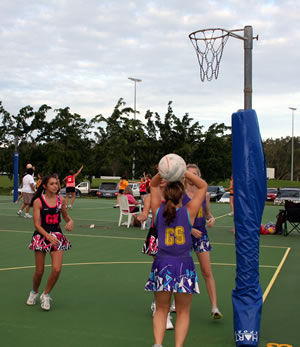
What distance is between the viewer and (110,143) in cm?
4225

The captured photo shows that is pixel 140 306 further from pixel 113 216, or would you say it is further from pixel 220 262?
pixel 113 216

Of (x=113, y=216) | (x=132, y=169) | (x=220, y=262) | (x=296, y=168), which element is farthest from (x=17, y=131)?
(x=296, y=168)

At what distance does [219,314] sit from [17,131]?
42.3 m

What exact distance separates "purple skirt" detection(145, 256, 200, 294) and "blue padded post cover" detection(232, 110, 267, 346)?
0.93 metres

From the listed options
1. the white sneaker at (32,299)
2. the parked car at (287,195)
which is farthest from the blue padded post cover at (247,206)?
the parked car at (287,195)

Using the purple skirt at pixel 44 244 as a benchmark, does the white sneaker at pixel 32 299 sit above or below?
below

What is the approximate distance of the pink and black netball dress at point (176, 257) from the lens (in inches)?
159

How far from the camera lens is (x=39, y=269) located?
598 cm

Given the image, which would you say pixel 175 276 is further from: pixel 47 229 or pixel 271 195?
pixel 271 195

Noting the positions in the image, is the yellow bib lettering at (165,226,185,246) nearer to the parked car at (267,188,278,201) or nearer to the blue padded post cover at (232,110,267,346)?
the blue padded post cover at (232,110,267,346)

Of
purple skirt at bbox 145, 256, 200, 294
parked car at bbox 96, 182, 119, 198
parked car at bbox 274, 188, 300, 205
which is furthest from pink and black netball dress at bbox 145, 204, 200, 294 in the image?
parked car at bbox 96, 182, 119, 198

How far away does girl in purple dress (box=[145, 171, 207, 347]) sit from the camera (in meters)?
4.03

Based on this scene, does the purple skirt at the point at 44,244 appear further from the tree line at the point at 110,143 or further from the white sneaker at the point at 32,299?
the tree line at the point at 110,143

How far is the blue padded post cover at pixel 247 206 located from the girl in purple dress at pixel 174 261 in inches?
35.7
